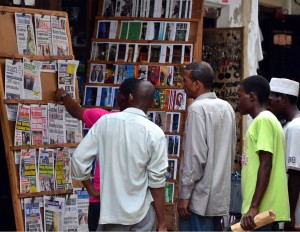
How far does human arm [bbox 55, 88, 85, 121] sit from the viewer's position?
20.3ft

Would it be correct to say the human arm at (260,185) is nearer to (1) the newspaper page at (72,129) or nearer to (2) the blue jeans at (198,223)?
(2) the blue jeans at (198,223)

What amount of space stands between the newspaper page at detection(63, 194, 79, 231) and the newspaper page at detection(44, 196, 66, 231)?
42 mm

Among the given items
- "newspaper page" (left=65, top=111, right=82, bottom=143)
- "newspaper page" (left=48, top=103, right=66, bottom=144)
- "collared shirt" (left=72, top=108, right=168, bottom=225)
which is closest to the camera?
"collared shirt" (left=72, top=108, right=168, bottom=225)

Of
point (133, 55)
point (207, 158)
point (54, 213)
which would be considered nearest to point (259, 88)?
point (207, 158)

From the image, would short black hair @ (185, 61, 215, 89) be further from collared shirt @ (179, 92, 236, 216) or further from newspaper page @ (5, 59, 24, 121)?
newspaper page @ (5, 59, 24, 121)

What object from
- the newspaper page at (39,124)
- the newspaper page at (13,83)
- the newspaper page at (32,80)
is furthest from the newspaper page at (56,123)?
the newspaper page at (13,83)

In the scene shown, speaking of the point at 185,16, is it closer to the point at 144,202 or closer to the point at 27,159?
the point at 27,159

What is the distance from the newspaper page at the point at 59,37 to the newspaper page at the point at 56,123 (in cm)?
43

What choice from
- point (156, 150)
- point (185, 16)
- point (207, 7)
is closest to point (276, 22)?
point (207, 7)

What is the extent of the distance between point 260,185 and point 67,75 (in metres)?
1.93

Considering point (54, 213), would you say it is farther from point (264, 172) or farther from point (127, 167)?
point (264, 172)

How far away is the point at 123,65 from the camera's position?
8.01 meters

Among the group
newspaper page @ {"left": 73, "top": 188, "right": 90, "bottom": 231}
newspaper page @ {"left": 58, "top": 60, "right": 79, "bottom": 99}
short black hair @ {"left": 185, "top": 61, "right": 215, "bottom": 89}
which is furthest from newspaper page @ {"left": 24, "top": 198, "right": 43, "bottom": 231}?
short black hair @ {"left": 185, "top": 61, "right": 215, "bottom": 89}

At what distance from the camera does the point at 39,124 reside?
6191 millimetres
